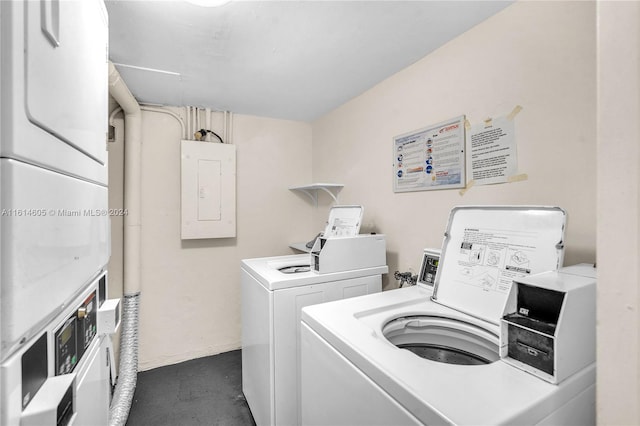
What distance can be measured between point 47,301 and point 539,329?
117 cm

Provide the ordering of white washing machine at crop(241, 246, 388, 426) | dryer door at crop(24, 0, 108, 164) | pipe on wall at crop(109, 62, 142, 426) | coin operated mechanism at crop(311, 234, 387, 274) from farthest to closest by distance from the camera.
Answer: pipe on wall at crop(109, 62, 142, 426), coin operated mechanism at crop(311, 234, 387, 274), white washing machine at crop(241, 246, 388, 426), dryer door at crop(24, 0, 108, 164)

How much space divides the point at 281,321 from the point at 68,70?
4.54 ft

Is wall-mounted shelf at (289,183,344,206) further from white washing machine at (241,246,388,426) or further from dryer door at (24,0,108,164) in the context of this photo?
dryer door at (24,0,108,164)

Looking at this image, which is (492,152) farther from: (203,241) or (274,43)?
(203,241)

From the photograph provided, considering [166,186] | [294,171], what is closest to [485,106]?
[294,171]

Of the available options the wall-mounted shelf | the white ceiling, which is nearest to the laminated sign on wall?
the white ceiling

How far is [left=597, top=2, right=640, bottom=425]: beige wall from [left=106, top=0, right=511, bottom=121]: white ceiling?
4.00 feet

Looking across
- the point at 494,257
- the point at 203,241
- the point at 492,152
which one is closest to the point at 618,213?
the point at 494,257

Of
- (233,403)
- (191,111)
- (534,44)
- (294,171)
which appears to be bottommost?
(233,403)

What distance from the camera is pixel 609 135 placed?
390 millimetres

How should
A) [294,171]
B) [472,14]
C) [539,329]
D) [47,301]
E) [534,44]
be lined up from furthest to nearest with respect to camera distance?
[294,171] → [472,14] → [534,44] → [539,329] → [47,301]

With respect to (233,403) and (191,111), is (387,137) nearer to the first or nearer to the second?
(191,111)

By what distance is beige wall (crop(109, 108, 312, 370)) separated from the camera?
2521 mm

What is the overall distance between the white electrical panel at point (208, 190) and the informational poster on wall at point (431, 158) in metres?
1.60
